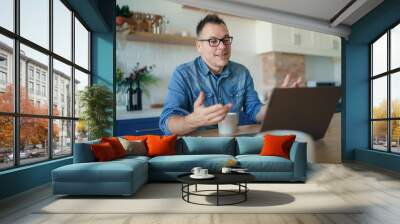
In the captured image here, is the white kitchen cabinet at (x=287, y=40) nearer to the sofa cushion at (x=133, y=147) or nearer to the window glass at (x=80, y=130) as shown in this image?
the sofa cushion at (x=133, y=147)

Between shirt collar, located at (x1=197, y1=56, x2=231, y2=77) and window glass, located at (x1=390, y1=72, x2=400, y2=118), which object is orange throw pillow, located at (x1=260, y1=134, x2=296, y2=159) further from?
window glass, located at (x1=390, y1=72, x2=400, y2=118)

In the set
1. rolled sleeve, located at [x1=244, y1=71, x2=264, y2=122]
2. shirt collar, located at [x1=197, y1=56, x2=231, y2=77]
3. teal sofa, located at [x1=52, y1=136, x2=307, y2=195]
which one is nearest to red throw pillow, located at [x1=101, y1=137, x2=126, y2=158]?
teal sofa, located at [x1=52, y1=136, x2=307, y2=195]

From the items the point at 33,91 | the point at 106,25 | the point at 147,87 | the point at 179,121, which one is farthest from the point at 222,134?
the point at 33,91

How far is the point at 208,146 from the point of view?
6.77 meters

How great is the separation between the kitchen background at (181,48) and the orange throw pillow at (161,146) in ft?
5.52

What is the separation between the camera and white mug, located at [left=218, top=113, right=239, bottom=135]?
8117 millimetres

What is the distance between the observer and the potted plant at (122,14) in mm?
8344

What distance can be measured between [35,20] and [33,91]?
1.01m

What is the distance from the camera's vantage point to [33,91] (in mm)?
5801

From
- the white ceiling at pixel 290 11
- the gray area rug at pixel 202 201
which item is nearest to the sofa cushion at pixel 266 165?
the gray area rug at pixel 202 201

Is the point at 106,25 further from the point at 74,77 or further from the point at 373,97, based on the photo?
the point at 373,97

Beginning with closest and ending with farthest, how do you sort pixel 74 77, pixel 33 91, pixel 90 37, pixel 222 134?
pixel 33 91 → pixel 74 77 → pixel 222 134 → pixel 90 37

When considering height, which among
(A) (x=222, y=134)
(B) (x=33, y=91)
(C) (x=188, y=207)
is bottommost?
(C) (x=188, y=207)

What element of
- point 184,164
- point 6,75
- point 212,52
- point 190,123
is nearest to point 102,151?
point 184,164
